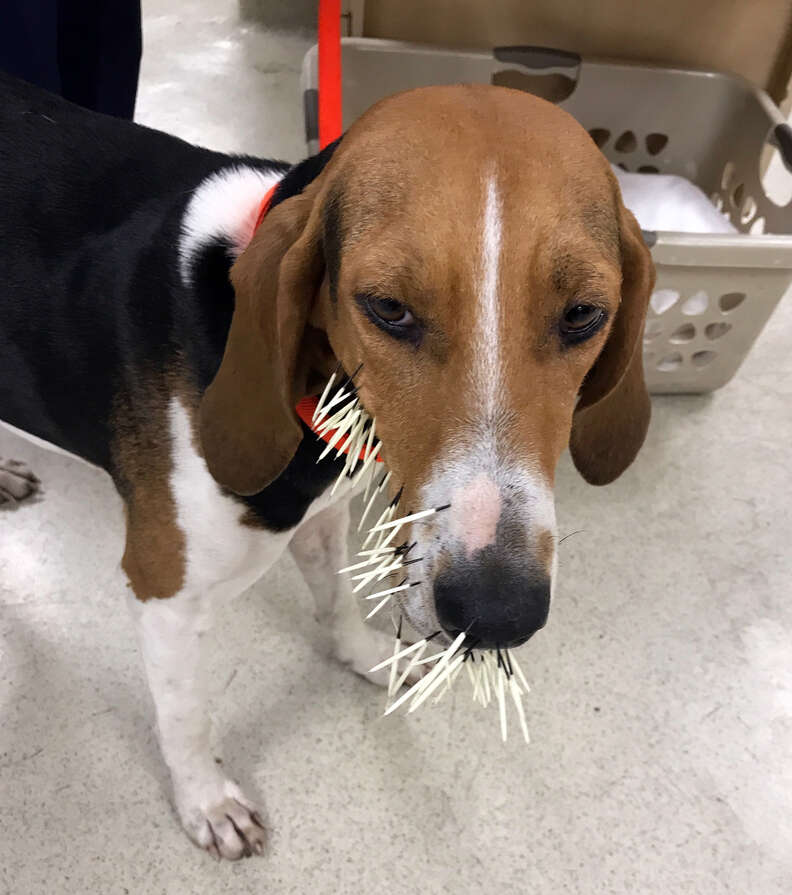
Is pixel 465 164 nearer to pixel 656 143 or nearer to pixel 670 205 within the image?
pixel 670 205

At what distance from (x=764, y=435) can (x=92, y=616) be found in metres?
1.86

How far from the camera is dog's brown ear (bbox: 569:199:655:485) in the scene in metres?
1.06

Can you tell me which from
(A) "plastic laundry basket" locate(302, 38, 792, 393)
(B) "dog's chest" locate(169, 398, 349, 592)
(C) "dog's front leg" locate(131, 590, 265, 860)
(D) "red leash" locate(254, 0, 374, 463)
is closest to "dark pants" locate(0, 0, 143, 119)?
(A) "plastic laundry basket" locate(302, 38, 792, 393)

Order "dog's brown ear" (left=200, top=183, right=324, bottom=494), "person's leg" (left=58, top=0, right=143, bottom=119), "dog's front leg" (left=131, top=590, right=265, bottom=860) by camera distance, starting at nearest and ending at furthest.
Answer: "dog's brown ear" (left=200, top=183, right=324, bottom=494) → "dog's front leg" (left=131, top=590, right=265, bottom=860) → "person's leg" (left=58, top=0, right=143, bottom=119)

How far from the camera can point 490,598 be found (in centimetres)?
82

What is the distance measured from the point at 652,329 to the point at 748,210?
58 centimetres

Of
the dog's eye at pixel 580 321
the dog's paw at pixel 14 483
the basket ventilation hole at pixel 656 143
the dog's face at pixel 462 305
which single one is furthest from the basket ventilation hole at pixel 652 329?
the dog's paw at pixel 14 483

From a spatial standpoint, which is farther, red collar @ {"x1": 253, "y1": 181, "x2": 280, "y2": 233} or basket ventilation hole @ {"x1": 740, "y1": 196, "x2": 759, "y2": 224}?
basket ventilation hole @ {"x1": 740, "y1": 196, "x2": 759, "y2": 224}

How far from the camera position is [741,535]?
2.12 meters

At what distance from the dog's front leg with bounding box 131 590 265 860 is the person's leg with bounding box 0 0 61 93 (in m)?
1.28

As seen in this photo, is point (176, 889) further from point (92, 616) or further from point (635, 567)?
point (635, 567)

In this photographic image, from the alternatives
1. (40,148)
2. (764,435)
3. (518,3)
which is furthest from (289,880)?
(518,3)

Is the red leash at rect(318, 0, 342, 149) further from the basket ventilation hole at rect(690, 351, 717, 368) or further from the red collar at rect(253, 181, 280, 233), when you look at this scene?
the basket ventilation hole at rect(690, 351, 717, 368)

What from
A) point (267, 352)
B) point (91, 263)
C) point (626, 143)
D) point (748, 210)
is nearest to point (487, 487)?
point (267, 352)
